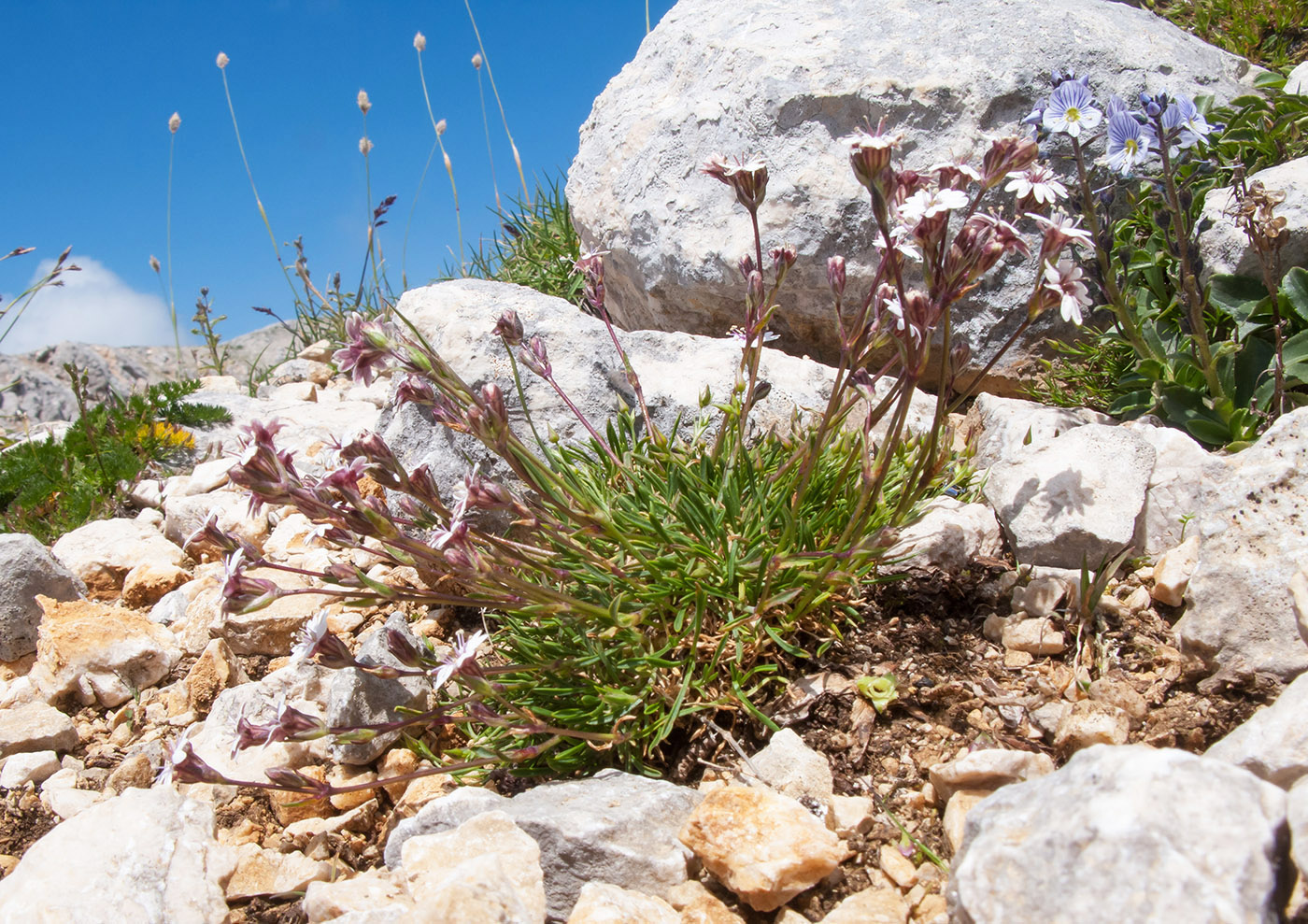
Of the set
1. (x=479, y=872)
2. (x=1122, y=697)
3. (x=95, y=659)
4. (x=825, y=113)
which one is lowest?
(x=1122, y=697)

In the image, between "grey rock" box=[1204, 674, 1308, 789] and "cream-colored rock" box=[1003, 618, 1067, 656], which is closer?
"grey rock" box=[1204, 674, 1308, 789]

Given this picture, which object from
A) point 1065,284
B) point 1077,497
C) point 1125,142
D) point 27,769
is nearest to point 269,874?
point 27,769

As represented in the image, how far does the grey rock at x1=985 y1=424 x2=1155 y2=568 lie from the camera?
112 inches

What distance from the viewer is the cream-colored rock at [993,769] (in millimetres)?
1988

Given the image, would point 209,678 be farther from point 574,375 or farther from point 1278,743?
point 1278,743

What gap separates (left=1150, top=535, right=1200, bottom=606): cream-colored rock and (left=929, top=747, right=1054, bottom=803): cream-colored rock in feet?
2.87

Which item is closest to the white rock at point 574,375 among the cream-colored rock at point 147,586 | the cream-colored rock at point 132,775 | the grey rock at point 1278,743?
the cream-colored rock at point 147,586

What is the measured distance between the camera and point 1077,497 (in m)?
2.90

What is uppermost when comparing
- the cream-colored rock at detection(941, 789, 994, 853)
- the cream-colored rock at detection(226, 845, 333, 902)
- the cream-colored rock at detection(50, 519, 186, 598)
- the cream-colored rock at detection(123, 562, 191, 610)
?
the cream-colored rock at detection(50, 519, 186, 598)

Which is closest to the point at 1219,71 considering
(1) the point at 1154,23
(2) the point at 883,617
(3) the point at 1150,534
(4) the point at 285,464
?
(1) the point at 1154,23

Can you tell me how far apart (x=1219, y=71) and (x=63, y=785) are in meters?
5.67

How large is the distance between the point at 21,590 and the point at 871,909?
3704mm

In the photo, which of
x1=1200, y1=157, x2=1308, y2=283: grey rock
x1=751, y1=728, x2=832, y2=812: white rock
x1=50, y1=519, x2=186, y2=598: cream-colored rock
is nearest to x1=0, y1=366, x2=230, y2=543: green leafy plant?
x1=50, y1=519, x2=186, y2=598: cream-colored rock

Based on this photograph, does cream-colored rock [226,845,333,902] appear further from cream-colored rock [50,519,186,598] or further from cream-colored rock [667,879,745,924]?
cream-colored rock [50,519,186,598]
